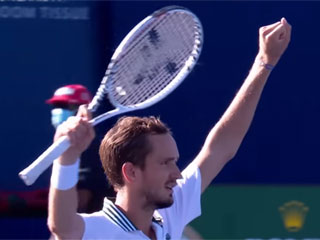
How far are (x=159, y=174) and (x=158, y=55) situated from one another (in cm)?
76

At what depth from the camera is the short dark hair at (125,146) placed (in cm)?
261

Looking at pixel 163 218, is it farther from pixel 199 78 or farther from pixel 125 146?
pixel 199 78

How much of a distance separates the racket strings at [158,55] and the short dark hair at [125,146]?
0.47m

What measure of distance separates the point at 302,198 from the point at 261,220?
0.67 ft

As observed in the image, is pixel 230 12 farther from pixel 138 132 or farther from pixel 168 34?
pixel 138 132

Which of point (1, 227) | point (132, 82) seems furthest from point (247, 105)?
point (1, 227)

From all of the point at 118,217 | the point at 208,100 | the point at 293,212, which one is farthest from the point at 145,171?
the point at 293,212

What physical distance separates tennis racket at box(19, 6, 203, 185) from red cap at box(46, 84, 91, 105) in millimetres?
718

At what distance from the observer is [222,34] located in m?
4.29

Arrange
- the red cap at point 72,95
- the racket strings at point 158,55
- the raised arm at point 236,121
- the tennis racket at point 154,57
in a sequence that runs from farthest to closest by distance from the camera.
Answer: the red cap at point 72,95
the racket strings at point 158,55
the tennis racket at point 154,57
the raised arm at point 236,121

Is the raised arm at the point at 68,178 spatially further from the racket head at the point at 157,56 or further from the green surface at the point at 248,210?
the green surface at the point at 248,210

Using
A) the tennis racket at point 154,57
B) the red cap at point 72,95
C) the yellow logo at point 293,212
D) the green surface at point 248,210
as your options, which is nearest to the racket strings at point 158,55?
the tennis racket at point 154,57

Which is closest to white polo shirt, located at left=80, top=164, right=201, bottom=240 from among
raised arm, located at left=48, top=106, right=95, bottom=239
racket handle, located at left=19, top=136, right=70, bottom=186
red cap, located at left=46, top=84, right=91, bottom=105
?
raised arm, located at left=48, top=106, right=95, bottom=239

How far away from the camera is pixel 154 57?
327cm
